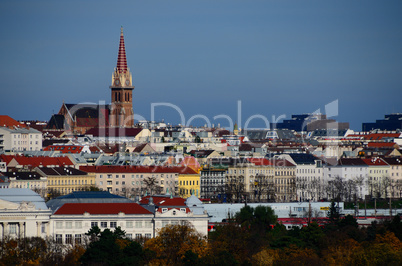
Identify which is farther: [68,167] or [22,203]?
[68,167]

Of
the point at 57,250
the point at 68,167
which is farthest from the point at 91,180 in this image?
the point at 57,250

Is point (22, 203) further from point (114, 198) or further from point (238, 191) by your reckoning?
point (238, 191)

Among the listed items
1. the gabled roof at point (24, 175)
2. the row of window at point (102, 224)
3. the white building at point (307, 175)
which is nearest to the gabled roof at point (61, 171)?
the gabled roof at point (24, 175)

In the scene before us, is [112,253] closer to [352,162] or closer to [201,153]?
[352,162]

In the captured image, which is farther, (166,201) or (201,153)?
(201,153)

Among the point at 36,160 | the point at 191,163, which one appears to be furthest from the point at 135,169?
the point at 36,160

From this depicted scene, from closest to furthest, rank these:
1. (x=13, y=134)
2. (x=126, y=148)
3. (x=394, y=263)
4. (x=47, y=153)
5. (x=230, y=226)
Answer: (x=394, y=263) < (x=230, y=226) < (x=47, y=153) < (x=13, y=134) < (x=126, y=148)

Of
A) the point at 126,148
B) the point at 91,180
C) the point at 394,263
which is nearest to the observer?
the point at 394,263
